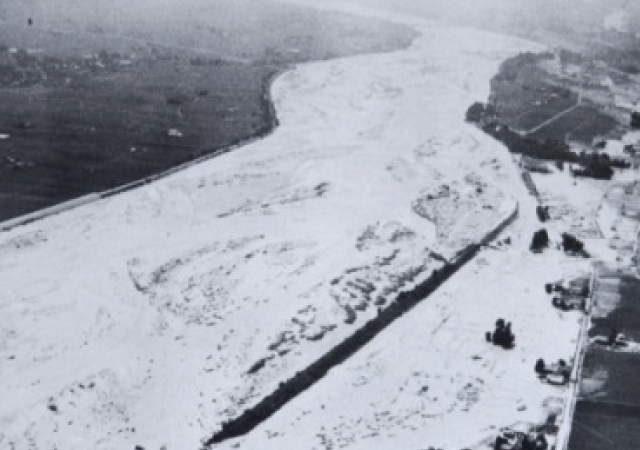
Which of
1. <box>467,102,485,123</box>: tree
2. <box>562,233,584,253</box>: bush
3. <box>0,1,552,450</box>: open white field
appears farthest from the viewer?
<box>467,102,485,123</box>: tree

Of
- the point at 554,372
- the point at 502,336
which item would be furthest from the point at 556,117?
the point at 554,372

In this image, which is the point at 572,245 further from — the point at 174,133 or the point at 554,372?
the point at 174,133

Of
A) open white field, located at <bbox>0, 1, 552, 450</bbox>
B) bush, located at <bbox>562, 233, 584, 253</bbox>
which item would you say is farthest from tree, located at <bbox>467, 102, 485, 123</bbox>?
bush, located at <bbox>562, 233, 584, 253</bbox>

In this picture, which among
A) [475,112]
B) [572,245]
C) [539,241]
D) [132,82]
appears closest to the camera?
[572,245]

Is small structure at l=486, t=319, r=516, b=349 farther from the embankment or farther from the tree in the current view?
the tree

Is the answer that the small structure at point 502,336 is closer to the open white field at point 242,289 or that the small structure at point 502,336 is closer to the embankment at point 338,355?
the open white field at point 242,289

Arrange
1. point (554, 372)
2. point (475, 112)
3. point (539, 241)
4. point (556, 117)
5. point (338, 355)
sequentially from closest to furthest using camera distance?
point (554, 372), point (338, 355), point (539, 241), point (475, 112), point (556, 117)

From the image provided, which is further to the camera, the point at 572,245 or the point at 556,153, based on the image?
the point at 556,153

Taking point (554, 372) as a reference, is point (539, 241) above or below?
above

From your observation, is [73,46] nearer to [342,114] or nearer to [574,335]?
[342,114]
